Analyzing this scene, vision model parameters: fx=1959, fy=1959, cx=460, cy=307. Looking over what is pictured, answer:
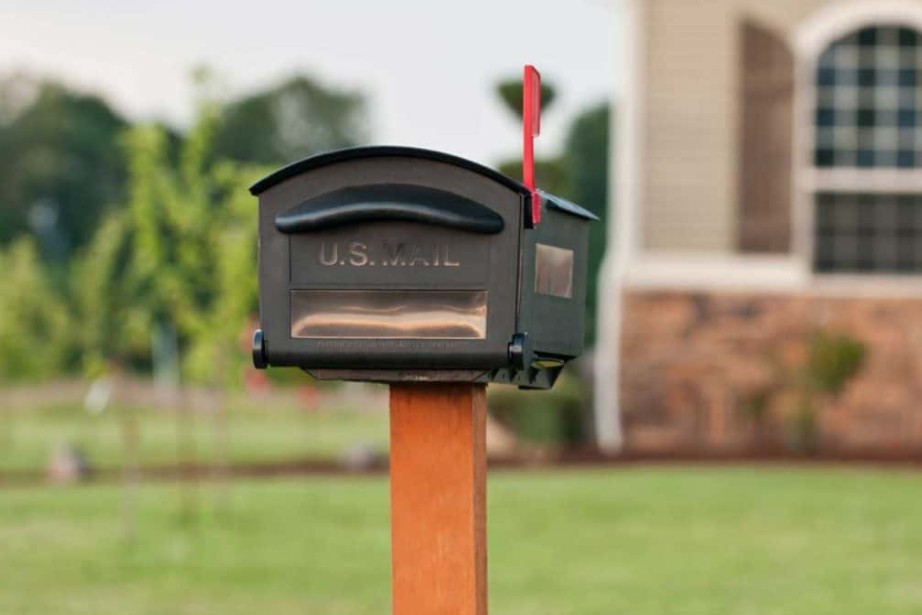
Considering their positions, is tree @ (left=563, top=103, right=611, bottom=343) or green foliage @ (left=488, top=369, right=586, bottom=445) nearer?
green foliage @ (left=488, top=369, right=586, bottom=445)

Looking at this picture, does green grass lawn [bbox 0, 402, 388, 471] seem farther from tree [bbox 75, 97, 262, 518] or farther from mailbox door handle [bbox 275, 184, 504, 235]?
mailbox door handle [bbox 275, 184, 504, 235]

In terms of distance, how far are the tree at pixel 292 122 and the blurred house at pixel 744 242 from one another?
36282 mm

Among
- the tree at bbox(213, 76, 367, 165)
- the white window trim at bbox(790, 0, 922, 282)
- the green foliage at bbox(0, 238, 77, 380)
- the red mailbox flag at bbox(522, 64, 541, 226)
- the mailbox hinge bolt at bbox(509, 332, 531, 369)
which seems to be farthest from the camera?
the tree at bbox(213, 76, 367, 165)

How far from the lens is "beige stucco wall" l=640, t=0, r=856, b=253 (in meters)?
17.9

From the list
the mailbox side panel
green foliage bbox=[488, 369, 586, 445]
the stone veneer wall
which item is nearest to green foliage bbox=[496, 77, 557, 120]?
the stone veneer wall

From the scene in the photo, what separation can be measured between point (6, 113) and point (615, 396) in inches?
1481

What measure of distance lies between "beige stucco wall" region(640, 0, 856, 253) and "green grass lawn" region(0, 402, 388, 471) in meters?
3.55

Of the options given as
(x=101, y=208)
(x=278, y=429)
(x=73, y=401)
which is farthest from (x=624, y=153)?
(x=101, y=208)

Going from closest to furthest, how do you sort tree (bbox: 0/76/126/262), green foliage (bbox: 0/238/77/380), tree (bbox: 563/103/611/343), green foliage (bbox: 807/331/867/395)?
green foliage (bbox: 807/331/867/395) → green foliage (bbox: 0/238/77/380) → tree (bbox: 563/103/611/343) → tree (bbox: 0/76/126/262)

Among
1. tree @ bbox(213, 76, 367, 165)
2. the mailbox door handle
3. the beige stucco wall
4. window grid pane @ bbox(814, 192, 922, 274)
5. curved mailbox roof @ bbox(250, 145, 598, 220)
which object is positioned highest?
tree @ bbox(213, 76, 367, 165)

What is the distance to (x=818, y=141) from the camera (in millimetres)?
18172

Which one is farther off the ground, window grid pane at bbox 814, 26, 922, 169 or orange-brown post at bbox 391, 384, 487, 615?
window grid pane at bbox 814, 26, 922, 169

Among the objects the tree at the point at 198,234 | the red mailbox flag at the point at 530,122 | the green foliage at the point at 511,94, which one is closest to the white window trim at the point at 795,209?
the green foliage at the point at 511,94

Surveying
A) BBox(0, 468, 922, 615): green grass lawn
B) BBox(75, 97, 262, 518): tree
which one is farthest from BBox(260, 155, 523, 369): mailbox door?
BBox(75, 97, 262, 518): tree
